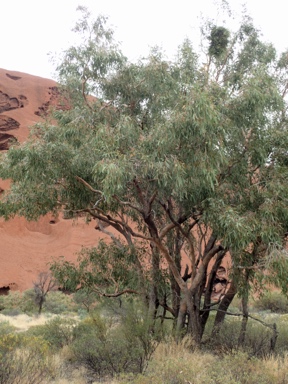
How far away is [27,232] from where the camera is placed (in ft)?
91.6

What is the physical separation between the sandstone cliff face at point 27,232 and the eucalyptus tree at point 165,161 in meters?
9.61

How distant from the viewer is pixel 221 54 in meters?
9.41

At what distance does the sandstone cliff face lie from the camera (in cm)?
2361

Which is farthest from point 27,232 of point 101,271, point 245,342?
point 245,342

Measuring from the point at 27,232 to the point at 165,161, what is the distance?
23.8m

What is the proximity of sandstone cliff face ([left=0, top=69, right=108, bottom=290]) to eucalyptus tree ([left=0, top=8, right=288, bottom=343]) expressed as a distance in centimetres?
961

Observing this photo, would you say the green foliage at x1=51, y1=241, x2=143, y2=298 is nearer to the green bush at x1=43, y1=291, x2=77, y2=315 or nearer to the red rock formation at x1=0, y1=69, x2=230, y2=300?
the red rock formation at x1=0, y1=69, x2=230, y2=300

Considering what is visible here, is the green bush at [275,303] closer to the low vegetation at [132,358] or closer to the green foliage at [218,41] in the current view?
the low vegetation at [132,358]

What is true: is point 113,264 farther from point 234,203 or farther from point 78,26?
point 78,26

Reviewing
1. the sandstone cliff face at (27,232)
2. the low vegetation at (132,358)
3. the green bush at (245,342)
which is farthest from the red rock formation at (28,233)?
the low vegetation at (132,358)

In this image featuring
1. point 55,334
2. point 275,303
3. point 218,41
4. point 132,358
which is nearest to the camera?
point 132,358

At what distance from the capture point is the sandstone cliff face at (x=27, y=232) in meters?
23.6

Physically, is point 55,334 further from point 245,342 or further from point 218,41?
point 218,41

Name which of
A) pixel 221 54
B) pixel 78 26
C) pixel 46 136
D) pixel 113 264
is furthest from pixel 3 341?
pixel 221 54
